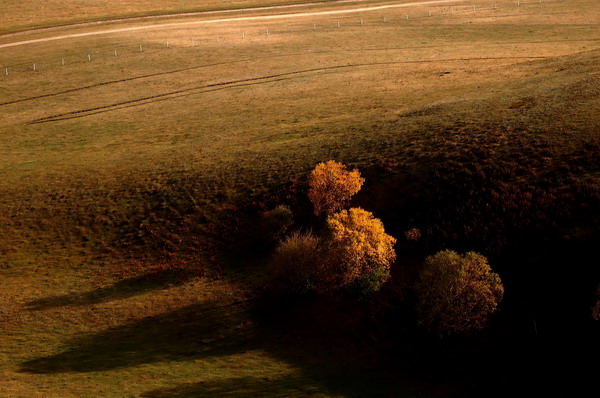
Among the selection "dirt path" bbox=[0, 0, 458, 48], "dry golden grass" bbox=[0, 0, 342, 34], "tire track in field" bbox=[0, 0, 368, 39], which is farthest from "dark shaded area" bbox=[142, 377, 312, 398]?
"dry golden grass" bbox=[0, 0, 342, 34]

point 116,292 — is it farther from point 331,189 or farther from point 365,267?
point 365,267

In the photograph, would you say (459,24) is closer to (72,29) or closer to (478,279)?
(72,29)

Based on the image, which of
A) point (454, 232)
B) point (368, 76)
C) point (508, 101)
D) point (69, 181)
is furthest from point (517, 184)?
point (368, 76)

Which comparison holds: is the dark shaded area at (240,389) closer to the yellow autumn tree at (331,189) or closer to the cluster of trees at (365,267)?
the cluster of trees at (365,267)

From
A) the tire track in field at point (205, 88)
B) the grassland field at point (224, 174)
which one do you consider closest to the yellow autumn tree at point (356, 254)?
the grassland field at point (224, 174)

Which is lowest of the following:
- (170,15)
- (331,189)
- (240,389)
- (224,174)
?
(240,389)

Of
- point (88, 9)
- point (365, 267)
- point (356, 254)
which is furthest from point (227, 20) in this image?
point (356, 254)
